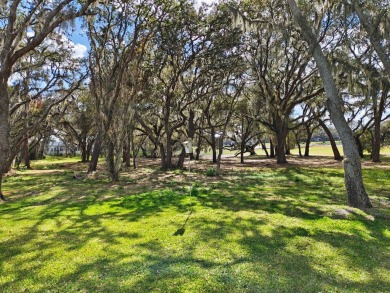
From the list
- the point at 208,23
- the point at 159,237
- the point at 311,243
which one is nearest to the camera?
the point at 311,243

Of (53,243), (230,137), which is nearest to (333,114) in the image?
(53,243)

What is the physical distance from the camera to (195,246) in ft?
14.4

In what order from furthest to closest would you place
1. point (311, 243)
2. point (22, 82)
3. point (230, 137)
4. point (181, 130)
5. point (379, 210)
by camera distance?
point (230, 137)
point (181, 130)
point (22, 82)
point (379, 210)
point (311, 243)

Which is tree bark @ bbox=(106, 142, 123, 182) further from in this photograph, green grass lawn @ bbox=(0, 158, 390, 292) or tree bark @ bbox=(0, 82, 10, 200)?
tree bark @ bbox=(0, 82, 10, 200)

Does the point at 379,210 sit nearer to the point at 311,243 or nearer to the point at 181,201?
the point at 311,243

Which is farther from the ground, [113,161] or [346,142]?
[346,142]

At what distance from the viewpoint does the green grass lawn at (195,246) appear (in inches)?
129

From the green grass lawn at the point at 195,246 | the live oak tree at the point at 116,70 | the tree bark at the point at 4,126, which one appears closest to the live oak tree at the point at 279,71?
the live oak tree at the point at 116,70

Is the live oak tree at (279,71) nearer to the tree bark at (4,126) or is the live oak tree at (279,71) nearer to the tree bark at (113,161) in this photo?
the tree bark at (113,161)

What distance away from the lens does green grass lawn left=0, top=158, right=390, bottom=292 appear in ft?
10.8

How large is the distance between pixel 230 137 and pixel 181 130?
8.95 m

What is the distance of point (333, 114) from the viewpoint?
6.58 meters

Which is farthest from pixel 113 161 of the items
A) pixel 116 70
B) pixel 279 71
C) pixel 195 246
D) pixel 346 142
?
pixel 279 71

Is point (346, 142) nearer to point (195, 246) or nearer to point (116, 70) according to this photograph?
point (195, 246)
